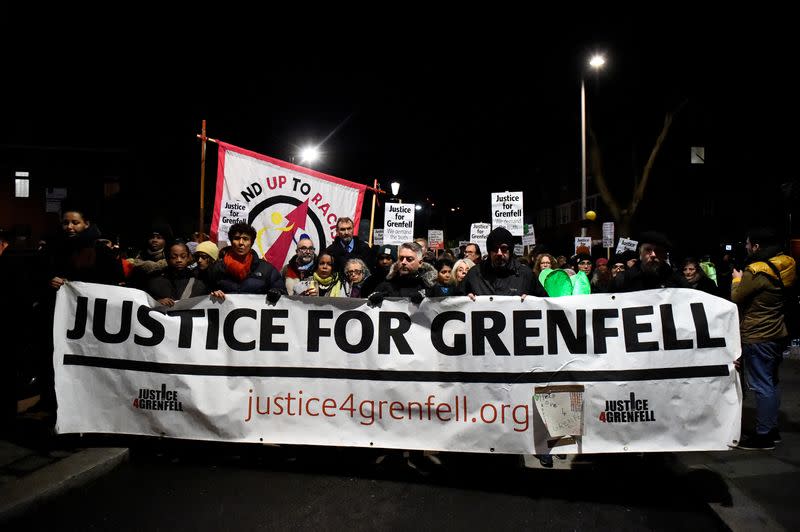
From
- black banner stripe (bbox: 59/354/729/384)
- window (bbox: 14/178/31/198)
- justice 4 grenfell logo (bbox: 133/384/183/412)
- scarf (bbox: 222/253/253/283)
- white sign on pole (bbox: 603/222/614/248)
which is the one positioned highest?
window (bbox: 14/178/31/198)

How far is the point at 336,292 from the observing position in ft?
19.4

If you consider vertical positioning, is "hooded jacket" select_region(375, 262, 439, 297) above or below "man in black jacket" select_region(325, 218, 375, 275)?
below

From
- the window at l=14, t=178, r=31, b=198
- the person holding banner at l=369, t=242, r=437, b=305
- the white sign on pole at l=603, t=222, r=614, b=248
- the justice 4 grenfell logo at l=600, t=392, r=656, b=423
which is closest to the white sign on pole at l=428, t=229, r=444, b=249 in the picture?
the white sign on pole at l=603, t=222, r=614, b=248

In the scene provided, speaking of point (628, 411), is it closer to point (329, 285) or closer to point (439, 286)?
point (439, 286)

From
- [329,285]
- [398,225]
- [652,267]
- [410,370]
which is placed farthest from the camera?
[398,225]

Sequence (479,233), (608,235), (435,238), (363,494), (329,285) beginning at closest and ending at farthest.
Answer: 1. (363,494)
2. (329,285)
3. (479,233)
4. (435,238)
5. (608,235)

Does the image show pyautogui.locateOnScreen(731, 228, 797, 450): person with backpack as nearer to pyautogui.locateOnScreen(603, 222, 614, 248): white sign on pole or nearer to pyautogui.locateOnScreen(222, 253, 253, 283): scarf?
pyautogui.locateOnScreen(222, 253, 253, 283): scarf

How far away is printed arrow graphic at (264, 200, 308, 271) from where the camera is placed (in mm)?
7176

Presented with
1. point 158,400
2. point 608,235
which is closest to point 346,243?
point 158,400

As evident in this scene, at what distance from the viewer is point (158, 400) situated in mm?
4766

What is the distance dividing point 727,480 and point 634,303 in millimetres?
1463

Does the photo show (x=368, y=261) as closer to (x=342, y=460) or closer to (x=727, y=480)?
(x=342, y=460)

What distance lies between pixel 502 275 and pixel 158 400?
9.63ft

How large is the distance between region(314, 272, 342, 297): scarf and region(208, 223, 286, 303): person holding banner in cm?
59
